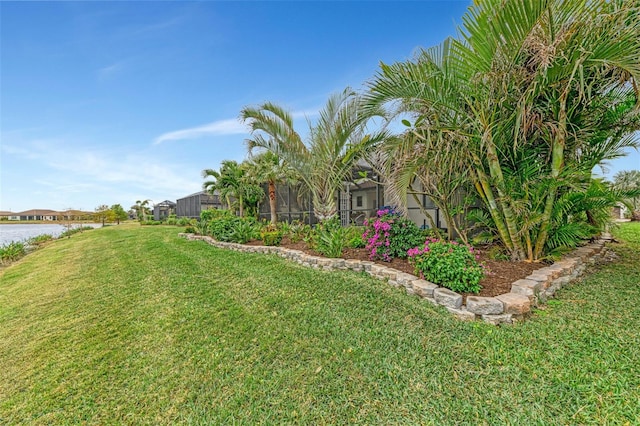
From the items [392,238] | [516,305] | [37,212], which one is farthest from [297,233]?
[37,212]

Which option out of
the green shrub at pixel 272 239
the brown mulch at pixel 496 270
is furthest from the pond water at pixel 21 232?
the brown mulch at pixel 496 270

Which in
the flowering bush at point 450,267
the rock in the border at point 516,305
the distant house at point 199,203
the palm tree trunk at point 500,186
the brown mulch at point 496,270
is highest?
the distant house at point 199,203

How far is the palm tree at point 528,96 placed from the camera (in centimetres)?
277

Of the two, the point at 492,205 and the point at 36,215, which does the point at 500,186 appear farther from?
the point at 36,215

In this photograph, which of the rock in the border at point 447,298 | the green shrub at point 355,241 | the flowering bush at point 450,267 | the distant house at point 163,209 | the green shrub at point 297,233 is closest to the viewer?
the rock in the border at point 447,298

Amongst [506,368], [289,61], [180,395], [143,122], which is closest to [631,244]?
[506,368]

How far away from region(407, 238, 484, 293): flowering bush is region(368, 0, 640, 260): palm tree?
1.04 metres

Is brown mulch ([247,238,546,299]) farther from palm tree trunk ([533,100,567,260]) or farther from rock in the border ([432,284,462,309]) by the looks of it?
palm tree trunk ([533,100,567,260])

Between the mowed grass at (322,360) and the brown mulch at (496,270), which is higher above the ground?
the brown mulch at (496,270)

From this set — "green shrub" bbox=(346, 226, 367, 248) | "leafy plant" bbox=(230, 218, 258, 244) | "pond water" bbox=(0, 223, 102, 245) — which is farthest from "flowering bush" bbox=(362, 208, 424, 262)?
"pond water" bbox=(0, 223, 102, 245)

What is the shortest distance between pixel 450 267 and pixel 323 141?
414cm

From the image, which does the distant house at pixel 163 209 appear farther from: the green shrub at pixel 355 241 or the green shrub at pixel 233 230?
the green shrub at pixel 355 241

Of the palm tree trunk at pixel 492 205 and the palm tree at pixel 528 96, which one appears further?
the palm tree trunk at pixel 492 205

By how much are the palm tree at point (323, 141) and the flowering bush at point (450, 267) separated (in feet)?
9.92
